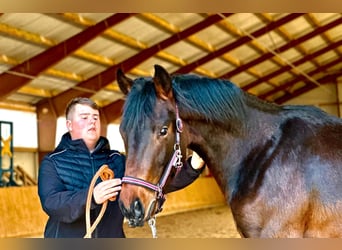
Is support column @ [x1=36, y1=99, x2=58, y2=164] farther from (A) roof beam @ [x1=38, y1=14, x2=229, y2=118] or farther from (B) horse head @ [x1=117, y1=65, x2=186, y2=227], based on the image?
(B) horse head @ [x1=117, y1=65, x2=186, y2=227]

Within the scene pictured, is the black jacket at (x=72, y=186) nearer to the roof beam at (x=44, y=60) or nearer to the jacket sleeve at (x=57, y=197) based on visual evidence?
the jacket sleeve at (x=57, y=197)

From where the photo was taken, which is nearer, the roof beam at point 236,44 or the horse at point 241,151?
the horse at point 241,151

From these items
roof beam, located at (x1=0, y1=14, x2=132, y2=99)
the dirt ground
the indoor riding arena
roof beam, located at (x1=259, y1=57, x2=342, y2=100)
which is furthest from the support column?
roof beam, located at (x1=259, y1=57, x2=342, y2=100)

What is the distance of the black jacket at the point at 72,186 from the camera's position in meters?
1.73

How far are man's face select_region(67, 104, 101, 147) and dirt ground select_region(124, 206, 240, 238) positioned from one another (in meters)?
4.33

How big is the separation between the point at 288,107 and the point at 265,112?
0.09m

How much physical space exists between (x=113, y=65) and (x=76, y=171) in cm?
871

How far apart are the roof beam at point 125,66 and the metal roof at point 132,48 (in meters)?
0.02

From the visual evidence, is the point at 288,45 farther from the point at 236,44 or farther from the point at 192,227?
the point at 192,227

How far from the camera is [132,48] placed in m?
10.1

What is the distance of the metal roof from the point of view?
8.41 m

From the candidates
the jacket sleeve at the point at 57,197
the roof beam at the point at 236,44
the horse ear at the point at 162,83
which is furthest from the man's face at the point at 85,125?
the roof beam at the point at 236,44
